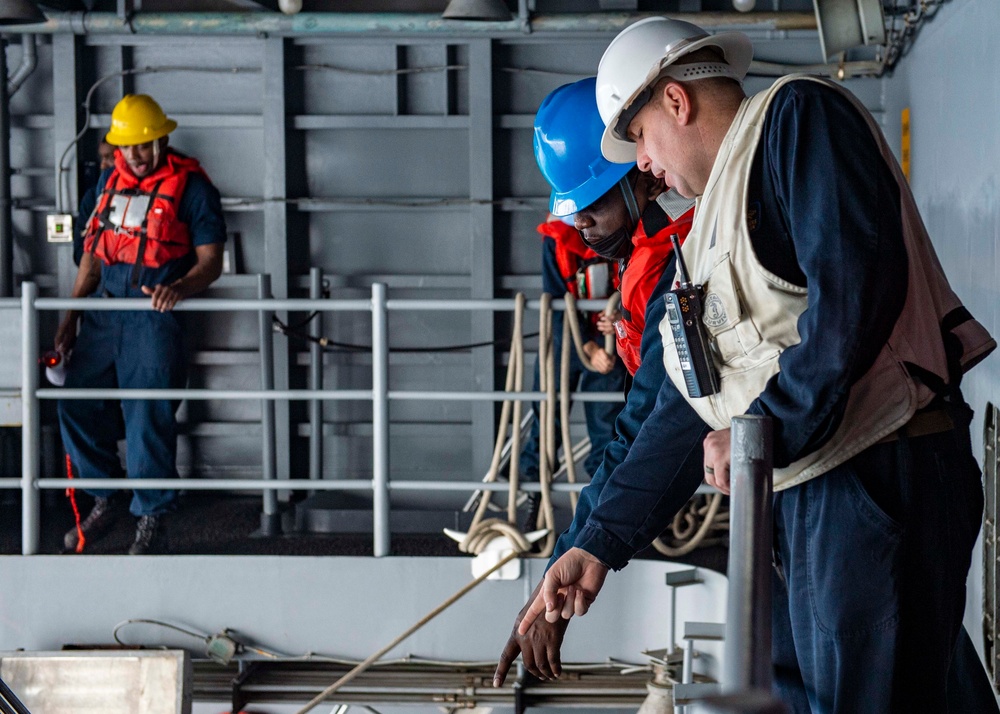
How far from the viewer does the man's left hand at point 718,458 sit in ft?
4.49

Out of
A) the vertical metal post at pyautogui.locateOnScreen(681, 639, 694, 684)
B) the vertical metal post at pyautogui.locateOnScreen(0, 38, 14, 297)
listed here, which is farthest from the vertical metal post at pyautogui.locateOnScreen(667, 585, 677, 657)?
the vertical metal post at pyautogui.locateOnScreen(0, 38, 14, 297)

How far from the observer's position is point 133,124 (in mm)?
4789

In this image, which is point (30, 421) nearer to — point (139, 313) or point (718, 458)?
point (139, 313)

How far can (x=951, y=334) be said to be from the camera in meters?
1.50

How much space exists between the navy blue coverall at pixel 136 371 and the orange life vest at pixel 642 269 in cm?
286

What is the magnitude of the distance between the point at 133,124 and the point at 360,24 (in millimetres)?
1508

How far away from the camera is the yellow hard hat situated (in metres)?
4.77

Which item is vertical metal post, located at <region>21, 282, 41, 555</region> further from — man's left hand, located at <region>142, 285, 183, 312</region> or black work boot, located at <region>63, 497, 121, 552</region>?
black work boot, located at <region>63, 497, 121, 552</region>

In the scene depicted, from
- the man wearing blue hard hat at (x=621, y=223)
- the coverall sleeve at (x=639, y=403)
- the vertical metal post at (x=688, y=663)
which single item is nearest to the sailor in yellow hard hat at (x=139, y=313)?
the vertical metal post at (x=688, y=663)

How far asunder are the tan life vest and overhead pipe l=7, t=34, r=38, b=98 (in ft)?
18.1

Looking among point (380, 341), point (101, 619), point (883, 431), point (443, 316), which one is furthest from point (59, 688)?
point (883, 431)

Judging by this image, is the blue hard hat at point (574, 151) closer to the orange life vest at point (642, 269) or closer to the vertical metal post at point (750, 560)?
the orange life vest at point (642, 269)

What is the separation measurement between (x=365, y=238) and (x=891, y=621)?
507 cm

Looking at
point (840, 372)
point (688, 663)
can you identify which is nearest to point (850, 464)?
point (840, 372)
